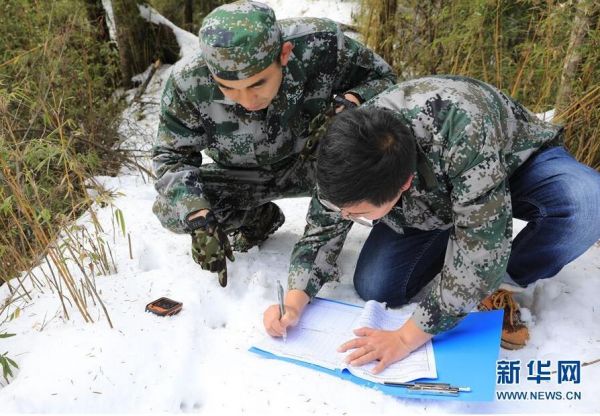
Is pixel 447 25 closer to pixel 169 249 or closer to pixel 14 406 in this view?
pixel 169 249

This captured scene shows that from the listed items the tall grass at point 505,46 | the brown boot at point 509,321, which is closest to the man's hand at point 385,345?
the brown boot at point 509,321

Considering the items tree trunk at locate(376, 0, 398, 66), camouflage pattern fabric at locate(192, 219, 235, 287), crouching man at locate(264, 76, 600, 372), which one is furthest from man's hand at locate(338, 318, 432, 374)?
tree trunk at locate(376, 0, 398, 66)

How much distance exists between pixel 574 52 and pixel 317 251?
144cm

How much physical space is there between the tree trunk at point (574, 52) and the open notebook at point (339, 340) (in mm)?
1298

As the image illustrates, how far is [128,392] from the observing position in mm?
1392

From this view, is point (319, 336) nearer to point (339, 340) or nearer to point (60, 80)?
point (339, 340)

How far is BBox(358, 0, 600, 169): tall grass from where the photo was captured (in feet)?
7.07

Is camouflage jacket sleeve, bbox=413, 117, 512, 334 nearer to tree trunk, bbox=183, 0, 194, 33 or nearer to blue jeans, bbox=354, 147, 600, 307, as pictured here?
blue jeans, bbox=354, 147, 600, 307

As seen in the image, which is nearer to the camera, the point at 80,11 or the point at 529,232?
the point at 529,232

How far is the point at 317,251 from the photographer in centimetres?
170

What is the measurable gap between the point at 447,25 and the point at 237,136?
6.38 ft

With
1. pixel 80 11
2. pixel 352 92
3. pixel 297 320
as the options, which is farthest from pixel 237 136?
pixel 80 11

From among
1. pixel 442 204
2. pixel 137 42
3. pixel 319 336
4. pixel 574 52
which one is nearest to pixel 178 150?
pixel 319 336

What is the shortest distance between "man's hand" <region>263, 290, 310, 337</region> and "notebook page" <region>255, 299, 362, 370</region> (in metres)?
0.03
